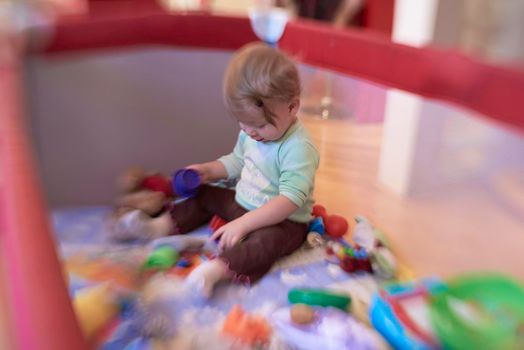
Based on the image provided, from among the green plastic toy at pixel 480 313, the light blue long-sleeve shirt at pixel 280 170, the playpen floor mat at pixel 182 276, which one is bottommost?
the playpen floor mat at pixel 182 276

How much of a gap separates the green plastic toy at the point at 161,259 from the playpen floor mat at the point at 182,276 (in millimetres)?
15

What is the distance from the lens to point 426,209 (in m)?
0.68

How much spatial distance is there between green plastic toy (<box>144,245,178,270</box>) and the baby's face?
7.9 inches

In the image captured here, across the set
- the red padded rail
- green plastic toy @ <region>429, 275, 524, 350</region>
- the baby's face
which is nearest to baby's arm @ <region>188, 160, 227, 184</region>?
the baby's face

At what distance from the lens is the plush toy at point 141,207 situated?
787mm

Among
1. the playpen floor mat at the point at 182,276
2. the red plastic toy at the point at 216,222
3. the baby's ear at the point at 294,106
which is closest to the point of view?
the playpen floor mat at the point at 182,276

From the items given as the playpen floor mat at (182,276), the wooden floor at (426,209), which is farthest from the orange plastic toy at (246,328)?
the wooden floor at (426,209)

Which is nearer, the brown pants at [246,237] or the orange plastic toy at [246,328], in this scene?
the orange plastic toy at [246,328]

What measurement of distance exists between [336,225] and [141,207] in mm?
305

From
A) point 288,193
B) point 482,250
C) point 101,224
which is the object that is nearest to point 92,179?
point 101,224

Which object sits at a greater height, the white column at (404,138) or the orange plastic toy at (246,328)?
the white column at (404,138)

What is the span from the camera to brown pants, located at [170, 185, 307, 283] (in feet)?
2.24

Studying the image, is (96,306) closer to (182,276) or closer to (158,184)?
(182,276)

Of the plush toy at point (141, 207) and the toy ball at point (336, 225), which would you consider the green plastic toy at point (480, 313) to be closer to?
the toy ball at point (336, 225)
